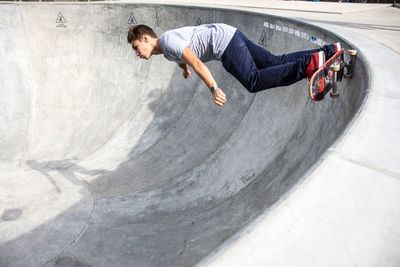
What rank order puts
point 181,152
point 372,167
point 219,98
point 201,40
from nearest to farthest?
point 372,167, point 219,98, point 201,40, point 181,152

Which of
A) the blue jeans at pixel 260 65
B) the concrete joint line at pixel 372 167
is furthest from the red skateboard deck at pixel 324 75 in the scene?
the concrete joint line at pixel 372 167

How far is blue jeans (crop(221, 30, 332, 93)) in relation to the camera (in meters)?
4.10

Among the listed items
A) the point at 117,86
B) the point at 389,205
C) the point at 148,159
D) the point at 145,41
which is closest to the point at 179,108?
the point at 148,159

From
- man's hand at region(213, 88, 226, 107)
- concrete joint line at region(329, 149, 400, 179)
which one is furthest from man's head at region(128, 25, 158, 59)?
concrete joint line at region(329, 149, 400, 179)

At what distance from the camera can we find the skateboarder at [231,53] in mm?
3955

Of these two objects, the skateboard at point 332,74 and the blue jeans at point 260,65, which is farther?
the blue jeans at point 260,65

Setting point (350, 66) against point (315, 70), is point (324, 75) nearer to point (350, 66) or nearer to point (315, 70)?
point (315, 70)

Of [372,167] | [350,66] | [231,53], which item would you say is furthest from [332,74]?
[372,167]

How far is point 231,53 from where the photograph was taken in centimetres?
437

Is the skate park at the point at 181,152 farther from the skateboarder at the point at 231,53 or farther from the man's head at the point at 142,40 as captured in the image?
the man's head at the point at 142,40

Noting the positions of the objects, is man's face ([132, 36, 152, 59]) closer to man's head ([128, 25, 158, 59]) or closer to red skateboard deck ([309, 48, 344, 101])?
man's head ([128, 25, 158, 59])

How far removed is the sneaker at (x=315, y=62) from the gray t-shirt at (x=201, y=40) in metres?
1.14

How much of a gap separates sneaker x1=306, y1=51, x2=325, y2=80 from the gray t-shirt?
1137 millimetres

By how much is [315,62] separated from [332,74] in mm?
263
